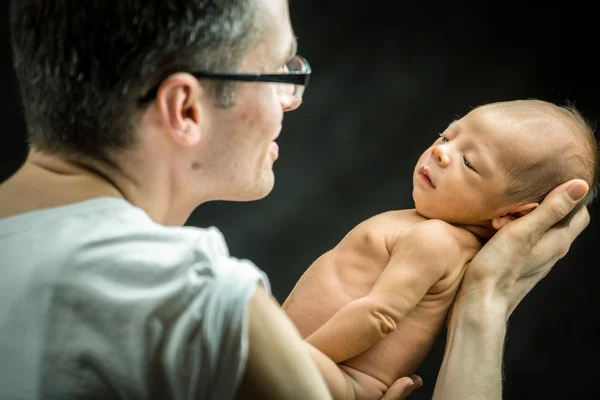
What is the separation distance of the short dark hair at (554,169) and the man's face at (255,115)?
579 mm

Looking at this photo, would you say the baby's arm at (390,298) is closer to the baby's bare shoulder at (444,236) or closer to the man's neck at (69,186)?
the baby's bare shoulder at (444,236)

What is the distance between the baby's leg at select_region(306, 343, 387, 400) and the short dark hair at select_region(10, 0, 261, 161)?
599 millimetres

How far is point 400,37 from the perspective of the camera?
2549 millimetres

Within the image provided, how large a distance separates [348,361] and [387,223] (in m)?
0.33

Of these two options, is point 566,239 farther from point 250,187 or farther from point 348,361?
point 250,187

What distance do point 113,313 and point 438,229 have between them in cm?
83

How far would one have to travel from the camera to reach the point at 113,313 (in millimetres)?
1082

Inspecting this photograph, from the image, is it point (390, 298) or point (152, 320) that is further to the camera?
point (390, 298)

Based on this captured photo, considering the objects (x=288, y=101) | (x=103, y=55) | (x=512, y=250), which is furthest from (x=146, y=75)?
(x=512, y=250)

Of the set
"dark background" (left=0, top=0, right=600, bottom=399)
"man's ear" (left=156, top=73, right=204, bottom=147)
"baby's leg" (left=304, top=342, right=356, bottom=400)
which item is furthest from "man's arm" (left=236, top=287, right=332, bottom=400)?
"dark background" (left=0, top=0, right=600, bottom=399)

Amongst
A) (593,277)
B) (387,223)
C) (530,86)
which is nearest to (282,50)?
(387,223)

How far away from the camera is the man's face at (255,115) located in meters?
1.34

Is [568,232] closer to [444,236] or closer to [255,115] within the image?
[444,236]

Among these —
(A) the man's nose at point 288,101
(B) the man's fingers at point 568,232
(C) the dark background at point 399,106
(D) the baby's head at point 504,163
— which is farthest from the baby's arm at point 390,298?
(C) the dark background at point 399,106
